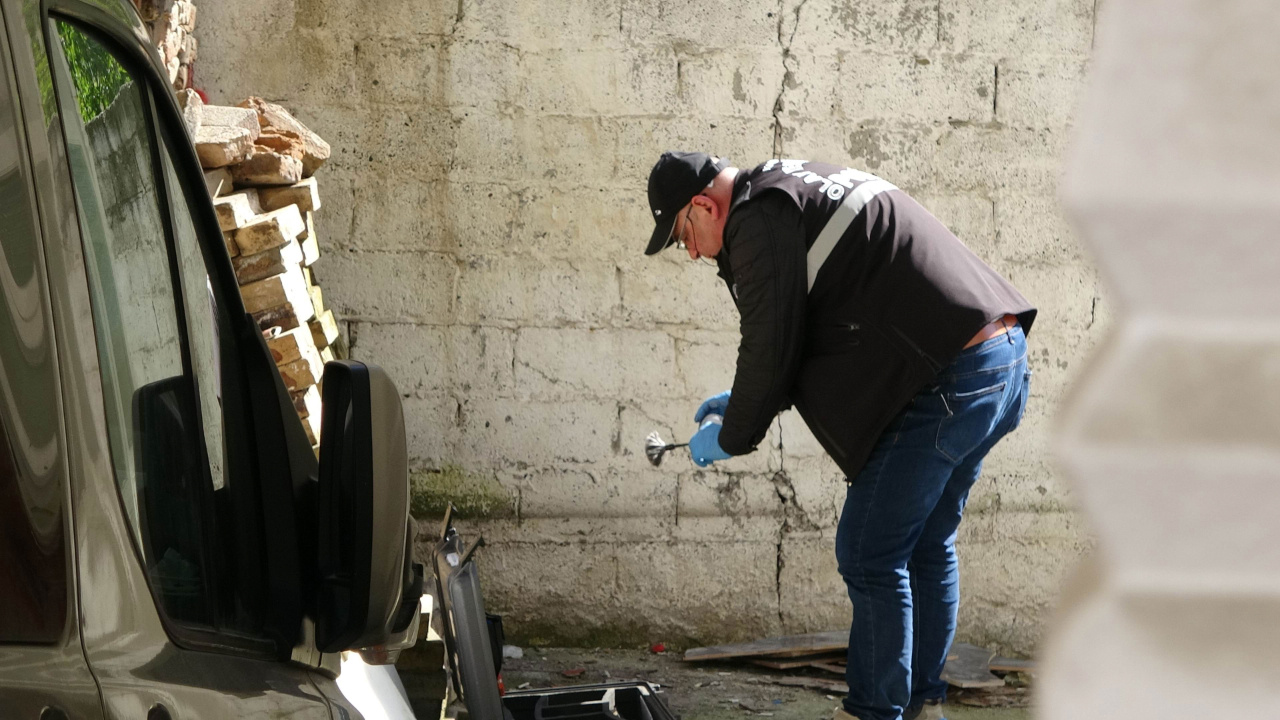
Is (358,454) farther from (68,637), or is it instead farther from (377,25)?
(377,25)

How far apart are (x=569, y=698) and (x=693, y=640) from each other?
3.29ft

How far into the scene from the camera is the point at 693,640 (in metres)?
3.97

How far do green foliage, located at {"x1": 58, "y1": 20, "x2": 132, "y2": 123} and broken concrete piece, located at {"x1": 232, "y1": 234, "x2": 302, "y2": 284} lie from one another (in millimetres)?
1766

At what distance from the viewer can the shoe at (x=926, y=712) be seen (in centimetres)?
306

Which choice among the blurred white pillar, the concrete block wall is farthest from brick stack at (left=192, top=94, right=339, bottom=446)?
the blurred white pillar

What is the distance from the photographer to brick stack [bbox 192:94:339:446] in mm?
2850

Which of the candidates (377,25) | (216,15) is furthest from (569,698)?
(216,15)

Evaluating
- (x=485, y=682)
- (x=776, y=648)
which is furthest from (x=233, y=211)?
(x=776, y=648)

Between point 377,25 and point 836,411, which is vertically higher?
point 377,25

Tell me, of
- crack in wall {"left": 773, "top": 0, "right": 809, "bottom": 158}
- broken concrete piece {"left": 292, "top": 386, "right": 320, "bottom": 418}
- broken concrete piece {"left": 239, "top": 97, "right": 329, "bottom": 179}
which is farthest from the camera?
crack in wall {"left": 773, "top": 0, "right": 809, "bottom": 158}

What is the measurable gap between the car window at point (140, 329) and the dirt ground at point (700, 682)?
2.59 meters

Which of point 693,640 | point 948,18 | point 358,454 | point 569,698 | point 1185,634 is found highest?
point 948,18

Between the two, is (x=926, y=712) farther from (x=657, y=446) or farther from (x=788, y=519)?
(x=657, y=446)

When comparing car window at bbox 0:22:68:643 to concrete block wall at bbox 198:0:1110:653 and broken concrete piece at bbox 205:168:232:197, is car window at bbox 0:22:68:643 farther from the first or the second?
concrete block wall at bbox 198:0:1110:653
